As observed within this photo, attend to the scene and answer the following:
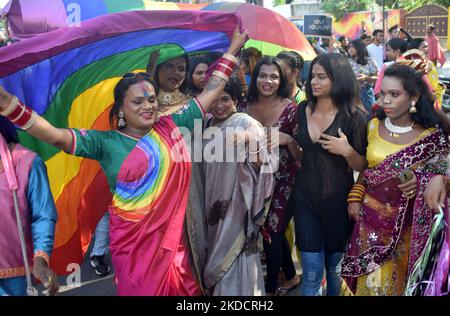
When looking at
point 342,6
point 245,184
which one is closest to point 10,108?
point 245,184

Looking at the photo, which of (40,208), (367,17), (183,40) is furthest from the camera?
(367,17)

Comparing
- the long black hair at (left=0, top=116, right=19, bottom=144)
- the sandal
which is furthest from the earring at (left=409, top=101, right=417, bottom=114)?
the long black hair at (left=0, top=116, right=19, bottom=144)

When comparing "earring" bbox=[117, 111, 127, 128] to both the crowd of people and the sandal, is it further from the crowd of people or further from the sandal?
the sandal

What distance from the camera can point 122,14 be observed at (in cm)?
263

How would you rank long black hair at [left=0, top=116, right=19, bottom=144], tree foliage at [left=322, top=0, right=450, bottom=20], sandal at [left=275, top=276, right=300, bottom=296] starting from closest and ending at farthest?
long black hair at [left=0, top=116, right=19, bottom=144] < sandal at [left=275, top=276, right=300, bottom=296] < tree foliage at [left=322, top=0, right=450, bottom=20]

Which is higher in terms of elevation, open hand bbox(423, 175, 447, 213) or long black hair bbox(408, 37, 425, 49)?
long black hair bbox(408, 37, 425, 49)

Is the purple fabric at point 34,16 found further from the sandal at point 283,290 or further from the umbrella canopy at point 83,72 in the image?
the sandal at point 283,290

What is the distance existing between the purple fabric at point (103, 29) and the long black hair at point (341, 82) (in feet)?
1.77

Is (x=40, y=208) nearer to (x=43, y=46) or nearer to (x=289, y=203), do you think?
(x=43, y=46)

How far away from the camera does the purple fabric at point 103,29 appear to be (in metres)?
2.33

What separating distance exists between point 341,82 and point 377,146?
0.40 metres

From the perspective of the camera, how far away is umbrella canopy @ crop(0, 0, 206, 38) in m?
4.99
